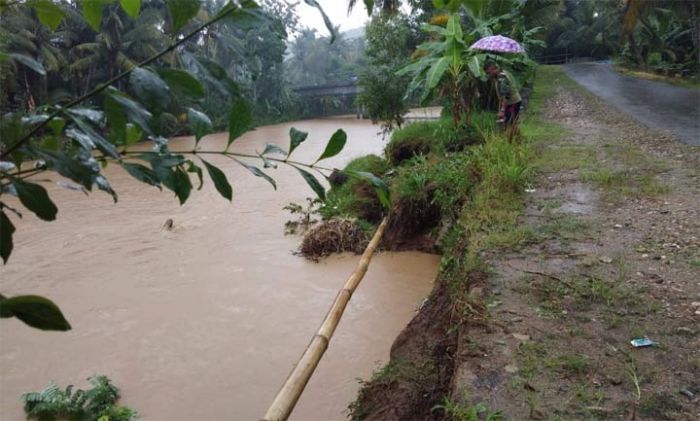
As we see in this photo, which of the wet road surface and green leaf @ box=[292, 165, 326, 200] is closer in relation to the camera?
green leaf @ box=[292, 165, 326, 200]

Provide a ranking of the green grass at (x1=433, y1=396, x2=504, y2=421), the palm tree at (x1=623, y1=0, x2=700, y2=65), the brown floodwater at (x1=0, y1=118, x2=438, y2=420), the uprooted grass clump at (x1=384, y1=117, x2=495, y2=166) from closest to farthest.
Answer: the green grass at (x1=433, y1=396, x2=504, y2=421)
the brown floodwater at (x1=0, y1=118, x2=438, y2=420)
the uprooted grass clump at (x1=384, y1=117, x2=495, y2=166)
the palm tree at (x1=623, y1=0, x2=700, y2=65)

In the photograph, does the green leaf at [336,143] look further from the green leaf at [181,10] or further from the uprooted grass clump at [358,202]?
the uprooted grass clump at [358,202]

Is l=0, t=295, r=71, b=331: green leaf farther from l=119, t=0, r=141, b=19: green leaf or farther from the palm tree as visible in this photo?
the palm tree

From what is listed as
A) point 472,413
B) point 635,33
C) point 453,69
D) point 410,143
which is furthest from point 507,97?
point 635,33

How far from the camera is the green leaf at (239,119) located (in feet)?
2.04

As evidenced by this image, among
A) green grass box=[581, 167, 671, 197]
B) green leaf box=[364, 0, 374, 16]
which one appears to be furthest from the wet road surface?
green leaf box=[364, 0, 374, 16]

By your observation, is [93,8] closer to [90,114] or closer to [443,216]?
[90,114]

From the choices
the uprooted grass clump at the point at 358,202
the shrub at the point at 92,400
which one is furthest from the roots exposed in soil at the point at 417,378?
the uprooted grass clump at the point at 358,202

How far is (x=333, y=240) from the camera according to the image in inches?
253

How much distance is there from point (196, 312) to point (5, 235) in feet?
15.7

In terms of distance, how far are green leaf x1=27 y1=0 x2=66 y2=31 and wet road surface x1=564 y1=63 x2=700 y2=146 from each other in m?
6.48

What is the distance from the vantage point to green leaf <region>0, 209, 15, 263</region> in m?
0.51

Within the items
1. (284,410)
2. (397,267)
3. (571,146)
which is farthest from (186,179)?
(571,146)

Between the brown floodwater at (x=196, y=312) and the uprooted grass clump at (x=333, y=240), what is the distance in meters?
0.18
